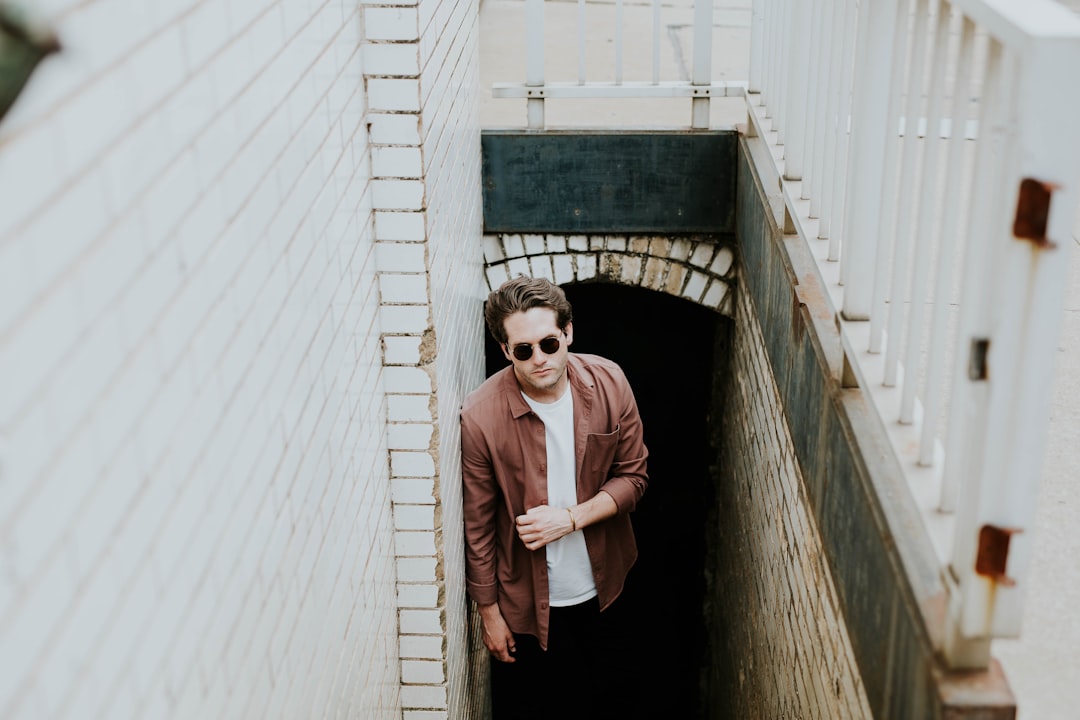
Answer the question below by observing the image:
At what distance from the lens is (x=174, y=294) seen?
1.73 meters

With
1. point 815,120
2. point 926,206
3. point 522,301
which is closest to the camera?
point 926,206

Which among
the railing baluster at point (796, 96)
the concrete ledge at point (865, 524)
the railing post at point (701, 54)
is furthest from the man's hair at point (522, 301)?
the railing post at point (701, 54)

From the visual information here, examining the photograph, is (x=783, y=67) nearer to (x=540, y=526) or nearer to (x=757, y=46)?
(x=757, y=46)

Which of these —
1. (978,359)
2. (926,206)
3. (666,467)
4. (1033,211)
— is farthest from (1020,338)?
(666,467)

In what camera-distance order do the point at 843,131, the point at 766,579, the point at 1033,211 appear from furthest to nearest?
1. the point at 766,579
2. the point at 843,131
3. the point at 1033,211

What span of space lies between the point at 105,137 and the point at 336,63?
1.38m

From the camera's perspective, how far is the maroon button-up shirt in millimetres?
4508

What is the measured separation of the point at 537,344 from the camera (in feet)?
14.0

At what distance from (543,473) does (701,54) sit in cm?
224

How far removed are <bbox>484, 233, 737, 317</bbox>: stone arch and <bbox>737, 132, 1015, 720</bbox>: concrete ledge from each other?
1.93m

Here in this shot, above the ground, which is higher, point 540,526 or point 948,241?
point 948,241

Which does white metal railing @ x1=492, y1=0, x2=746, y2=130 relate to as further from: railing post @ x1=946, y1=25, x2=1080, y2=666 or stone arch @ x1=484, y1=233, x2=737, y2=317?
railing post @ x1=946, y1=25, x2=1080, y2=666

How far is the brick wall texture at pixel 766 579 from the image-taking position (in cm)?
309

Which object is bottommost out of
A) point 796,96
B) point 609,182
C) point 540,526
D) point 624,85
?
point 540,526
